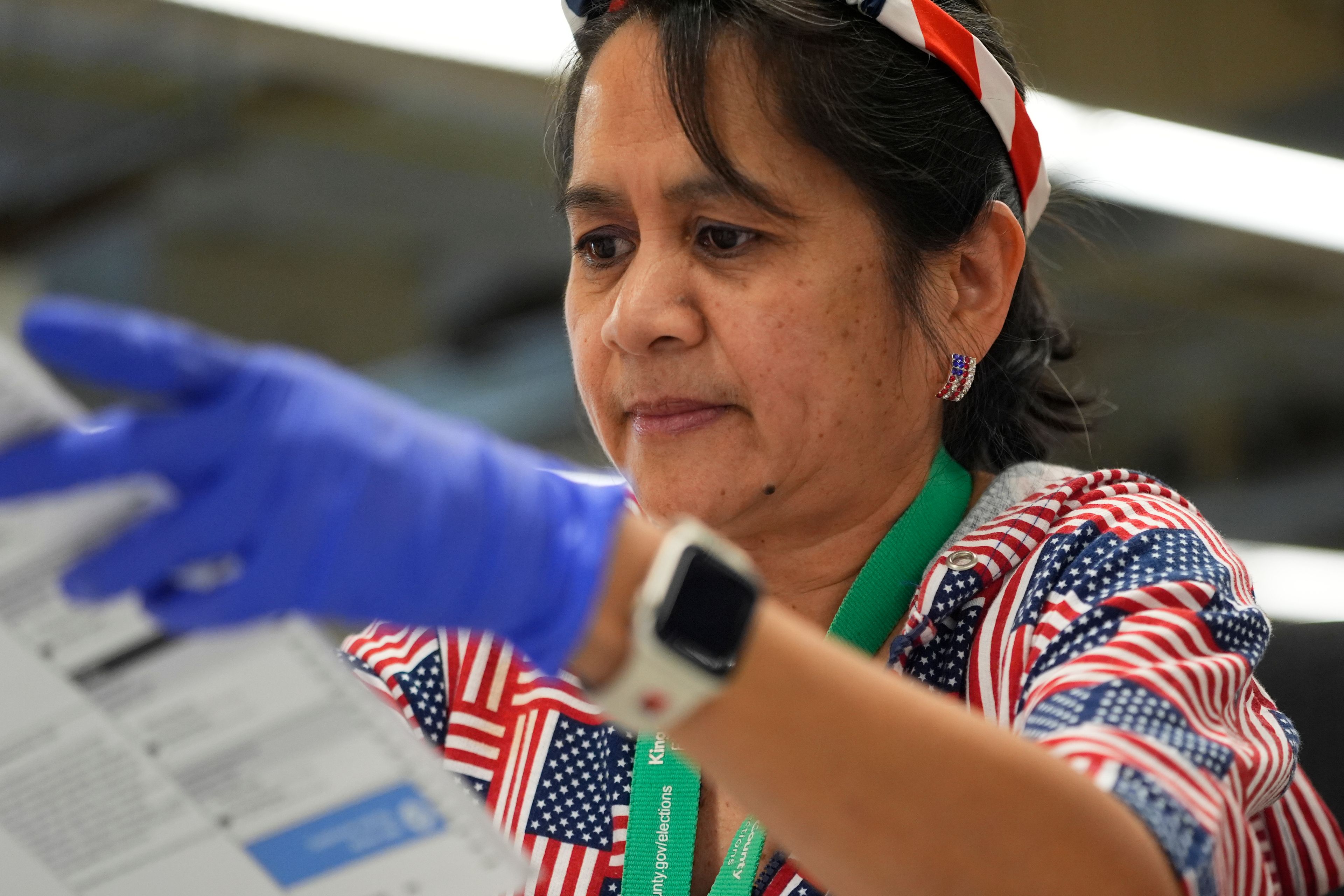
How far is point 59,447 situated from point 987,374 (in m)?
1.16

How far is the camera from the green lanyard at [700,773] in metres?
1.24

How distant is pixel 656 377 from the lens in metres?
1.32

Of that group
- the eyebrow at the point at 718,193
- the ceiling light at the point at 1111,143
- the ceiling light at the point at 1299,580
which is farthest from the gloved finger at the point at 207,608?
the ceiling light at the point at 1299,580

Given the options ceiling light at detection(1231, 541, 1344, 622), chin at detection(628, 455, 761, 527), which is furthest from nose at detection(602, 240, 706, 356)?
ceiling light at detection(1231, 541, 1344, 622)

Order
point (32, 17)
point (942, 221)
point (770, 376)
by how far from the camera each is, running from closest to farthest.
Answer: point (770, 376), point (942, 221), point (32, 17)

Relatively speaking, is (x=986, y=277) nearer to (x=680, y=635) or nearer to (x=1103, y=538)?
(x=1103, y=538)

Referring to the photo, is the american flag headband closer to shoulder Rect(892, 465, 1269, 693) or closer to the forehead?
the forehead

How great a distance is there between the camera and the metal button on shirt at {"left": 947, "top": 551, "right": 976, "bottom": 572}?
128cm

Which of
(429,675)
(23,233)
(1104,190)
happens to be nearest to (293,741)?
(429,675)

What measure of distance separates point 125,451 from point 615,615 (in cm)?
A: 27

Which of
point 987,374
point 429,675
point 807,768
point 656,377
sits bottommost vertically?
point 429,675

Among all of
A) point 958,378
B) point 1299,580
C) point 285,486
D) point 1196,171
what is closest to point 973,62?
point 958,378

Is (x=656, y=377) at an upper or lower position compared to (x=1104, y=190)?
upper

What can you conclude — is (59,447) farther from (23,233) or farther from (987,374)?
(23,233)
